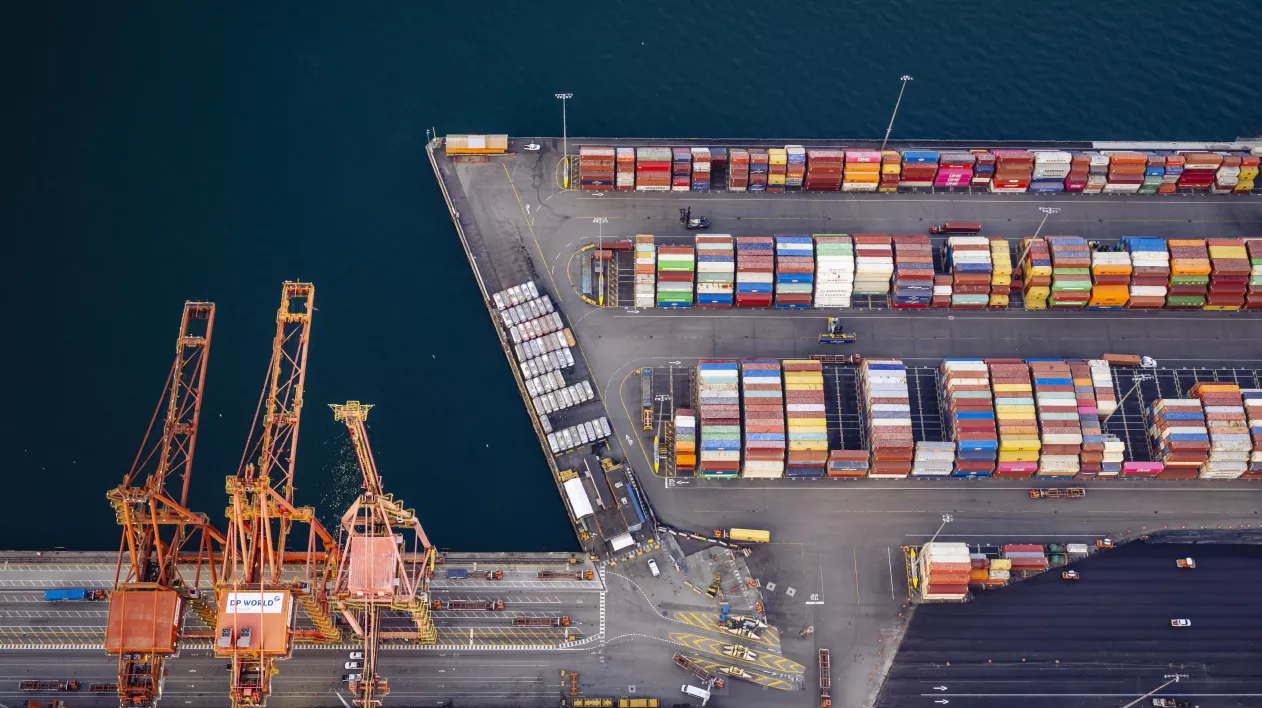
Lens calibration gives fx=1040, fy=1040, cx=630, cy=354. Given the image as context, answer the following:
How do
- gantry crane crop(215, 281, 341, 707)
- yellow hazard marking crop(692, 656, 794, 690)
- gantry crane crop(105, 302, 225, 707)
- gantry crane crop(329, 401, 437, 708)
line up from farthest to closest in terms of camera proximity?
1. yellow hazard marking crop(692, 656, 794, 690)
2. gantry crane crop(105, 302, 225, 707)
3. gantry crane crop(329, 401, 437, 708)
4. gantry crane crop(215, 281, 341, 707)

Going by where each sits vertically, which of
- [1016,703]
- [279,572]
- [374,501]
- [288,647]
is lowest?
[1016,703]

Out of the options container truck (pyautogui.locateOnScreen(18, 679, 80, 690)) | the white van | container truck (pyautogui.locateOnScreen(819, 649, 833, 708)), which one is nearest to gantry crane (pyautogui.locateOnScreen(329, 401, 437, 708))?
the white van

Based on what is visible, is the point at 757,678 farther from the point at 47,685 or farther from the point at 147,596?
the point at 47,685

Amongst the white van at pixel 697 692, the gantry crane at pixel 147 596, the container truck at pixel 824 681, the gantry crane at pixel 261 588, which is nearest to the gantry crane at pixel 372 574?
the gantry crane at pixel 261 588

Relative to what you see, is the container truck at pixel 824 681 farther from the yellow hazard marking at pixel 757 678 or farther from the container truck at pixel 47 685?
the container truck at pixel 47 685

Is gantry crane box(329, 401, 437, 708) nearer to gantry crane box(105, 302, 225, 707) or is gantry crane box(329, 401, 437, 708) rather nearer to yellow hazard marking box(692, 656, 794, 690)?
gantry crane box(105, 302, 225, 707)

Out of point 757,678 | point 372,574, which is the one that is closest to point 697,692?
point 757,678

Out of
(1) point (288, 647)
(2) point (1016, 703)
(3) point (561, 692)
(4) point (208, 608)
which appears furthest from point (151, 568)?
(2) point (1016, 703)

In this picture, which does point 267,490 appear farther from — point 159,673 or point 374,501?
point 159,673
